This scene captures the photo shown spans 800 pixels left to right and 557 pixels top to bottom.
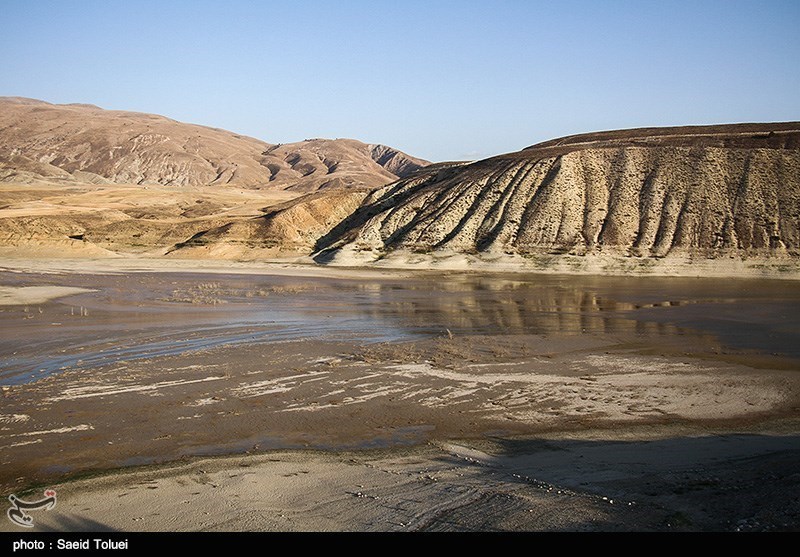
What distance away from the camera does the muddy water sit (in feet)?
70.0

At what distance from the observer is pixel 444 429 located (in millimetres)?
13203

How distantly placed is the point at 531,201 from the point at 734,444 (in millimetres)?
51239

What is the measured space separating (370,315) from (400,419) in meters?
15.5

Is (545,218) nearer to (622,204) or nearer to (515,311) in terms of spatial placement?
(622,204)

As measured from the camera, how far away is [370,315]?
29.2 m

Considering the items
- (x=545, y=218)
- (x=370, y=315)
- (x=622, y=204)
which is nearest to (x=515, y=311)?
(x=370, y=315)

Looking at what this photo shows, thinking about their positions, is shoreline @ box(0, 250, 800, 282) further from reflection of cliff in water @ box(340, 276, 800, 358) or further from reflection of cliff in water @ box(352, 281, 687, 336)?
reflection of cliff in water @ box(352, 281, 687, 336)

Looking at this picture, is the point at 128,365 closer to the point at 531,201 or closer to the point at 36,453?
the point at 36,453

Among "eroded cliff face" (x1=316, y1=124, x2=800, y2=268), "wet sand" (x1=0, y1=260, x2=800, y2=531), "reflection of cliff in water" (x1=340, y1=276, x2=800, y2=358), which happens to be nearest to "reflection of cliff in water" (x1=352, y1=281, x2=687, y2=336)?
"reflection of cliff in water" (x1=340, y1=276, x2=800, y2=358)

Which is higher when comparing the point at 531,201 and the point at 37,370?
the point at 531,201

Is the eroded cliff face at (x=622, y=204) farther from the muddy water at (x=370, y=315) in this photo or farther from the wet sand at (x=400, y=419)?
the wet sand at (x=400, y=419)

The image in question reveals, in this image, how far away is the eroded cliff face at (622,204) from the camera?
175 feet
